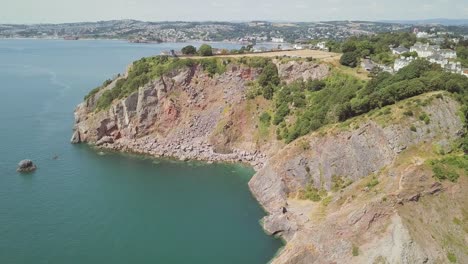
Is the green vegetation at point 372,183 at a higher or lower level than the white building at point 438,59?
lower

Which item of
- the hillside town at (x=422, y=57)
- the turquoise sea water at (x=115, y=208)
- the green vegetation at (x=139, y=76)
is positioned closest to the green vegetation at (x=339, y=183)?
the turquoise sea water at (x=115, y=208)

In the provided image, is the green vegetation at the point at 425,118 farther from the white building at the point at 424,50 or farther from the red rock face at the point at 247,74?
the white building at the point at 424,50

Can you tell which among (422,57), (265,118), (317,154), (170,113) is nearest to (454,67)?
(422,57)

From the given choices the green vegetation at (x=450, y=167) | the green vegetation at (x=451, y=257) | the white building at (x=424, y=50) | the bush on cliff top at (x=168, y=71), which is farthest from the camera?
the white building at (x=424, y=50)

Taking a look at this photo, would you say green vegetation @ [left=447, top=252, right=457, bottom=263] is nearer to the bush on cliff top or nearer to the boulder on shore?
the bush on cliff top

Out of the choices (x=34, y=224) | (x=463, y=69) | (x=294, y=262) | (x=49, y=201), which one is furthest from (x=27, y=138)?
(x=463, y=69)

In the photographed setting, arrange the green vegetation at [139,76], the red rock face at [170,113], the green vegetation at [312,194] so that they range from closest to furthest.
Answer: the green vegetation at [312,194] → the red rock face at [170,113] → the green vegetation at [139,76]

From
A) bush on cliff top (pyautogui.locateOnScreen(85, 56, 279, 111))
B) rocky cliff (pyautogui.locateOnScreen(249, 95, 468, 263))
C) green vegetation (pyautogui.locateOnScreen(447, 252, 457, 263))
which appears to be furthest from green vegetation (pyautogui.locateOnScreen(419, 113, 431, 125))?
bush on cliff top (pyautogui.locateOnScreen(85, 56, 279, 111))
